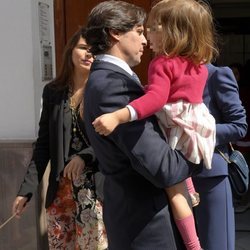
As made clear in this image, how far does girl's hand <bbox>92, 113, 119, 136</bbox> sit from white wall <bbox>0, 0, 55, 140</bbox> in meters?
2.16

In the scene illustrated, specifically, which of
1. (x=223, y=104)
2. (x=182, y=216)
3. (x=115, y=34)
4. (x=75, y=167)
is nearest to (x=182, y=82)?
(x=115, y=34)

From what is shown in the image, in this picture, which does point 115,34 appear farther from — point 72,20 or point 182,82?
point 72,20

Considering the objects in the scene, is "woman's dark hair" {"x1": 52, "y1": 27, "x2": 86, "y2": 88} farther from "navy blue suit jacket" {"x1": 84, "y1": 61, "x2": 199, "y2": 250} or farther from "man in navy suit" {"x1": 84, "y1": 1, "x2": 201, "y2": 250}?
"navy blue suit jacket" {"x1": 84, "y1": 61, "x2": 199, "y2": 250}

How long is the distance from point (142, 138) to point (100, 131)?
0.15 meters

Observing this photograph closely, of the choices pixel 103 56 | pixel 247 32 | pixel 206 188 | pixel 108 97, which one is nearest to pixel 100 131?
pixel 108 97

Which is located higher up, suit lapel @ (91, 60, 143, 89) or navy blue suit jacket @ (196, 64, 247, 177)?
suit lapel @ (91, 60, 143, 89)

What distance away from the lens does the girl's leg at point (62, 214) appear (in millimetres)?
2967

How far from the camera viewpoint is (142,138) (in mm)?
1788

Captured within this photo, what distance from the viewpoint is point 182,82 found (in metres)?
1.96

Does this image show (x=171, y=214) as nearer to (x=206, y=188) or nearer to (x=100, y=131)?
(x=100, y=131)

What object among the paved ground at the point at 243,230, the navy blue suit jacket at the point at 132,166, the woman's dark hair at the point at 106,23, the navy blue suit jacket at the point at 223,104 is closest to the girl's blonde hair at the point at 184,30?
the woman's dark hair at the point at 106,23

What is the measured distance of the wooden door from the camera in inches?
168

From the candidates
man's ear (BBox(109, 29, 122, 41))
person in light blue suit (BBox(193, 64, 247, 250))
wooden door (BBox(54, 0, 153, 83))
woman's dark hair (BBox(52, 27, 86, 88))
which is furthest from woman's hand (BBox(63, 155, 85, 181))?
wooden door (BBox(54, 0, 153, 83))

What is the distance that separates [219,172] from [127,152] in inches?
40.3
